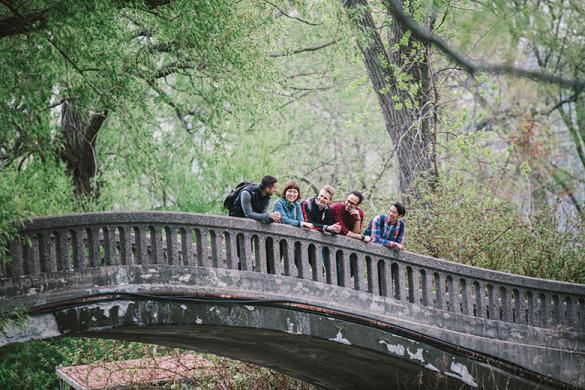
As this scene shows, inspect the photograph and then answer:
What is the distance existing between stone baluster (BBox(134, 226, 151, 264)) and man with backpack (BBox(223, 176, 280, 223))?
1.24 meters

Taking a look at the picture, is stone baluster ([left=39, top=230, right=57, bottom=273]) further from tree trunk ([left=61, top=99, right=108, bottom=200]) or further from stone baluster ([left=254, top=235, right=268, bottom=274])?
tree trunk ([left=61, top=99, right=108, bottom=200])

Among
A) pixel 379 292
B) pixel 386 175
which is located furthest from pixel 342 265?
pixel 386 175

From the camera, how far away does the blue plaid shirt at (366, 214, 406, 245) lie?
12430mm

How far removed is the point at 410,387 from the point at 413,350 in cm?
221

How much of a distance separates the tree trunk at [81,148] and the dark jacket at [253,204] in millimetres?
6139

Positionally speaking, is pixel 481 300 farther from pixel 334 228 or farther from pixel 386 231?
pixel 334 228

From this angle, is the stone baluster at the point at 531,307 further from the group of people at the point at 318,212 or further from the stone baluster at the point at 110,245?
the stone baluster at the point at 110,245

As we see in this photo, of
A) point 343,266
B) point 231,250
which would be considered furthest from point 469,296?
point 231,250

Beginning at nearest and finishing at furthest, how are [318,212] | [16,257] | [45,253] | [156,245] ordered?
1. [16,257]
2. [45,253]
3. [156,245]
4. [318,212]

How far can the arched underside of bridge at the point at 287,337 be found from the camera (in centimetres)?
1077

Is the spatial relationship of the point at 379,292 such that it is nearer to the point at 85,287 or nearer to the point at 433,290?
the point at 433,290

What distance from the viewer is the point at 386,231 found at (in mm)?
12508

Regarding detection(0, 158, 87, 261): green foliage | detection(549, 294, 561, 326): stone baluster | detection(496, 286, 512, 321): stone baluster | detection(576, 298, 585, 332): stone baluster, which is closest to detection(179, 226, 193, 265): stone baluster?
detection(0, 158, 87, 261): green foliage

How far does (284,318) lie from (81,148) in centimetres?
807
